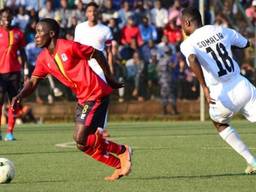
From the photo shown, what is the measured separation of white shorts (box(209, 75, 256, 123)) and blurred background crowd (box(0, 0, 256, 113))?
14.2 m

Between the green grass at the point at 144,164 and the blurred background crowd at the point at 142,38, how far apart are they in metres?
5.32

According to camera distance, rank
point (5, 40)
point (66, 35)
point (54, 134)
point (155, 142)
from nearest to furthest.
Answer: point (155, 142), point (5, 40), point (54, 134), point (66, 35)

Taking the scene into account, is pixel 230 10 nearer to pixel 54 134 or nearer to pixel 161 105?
pixel 161 105

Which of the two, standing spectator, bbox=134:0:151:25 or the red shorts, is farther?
standing spectator, bbox=134:0:151:25

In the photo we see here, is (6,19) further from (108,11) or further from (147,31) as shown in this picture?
(108,11)

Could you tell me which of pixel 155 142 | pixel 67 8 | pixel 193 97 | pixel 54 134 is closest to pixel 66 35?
pixel 67 8

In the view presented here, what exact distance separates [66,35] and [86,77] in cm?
1467

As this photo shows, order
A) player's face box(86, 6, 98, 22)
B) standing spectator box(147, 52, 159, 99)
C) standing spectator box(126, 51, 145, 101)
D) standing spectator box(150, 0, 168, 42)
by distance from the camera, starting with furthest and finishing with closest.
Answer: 1. standing spectator box(150, 0, 168, 42)
2. standing spectator box(147, 52, 159, 99)
3. standing spectator box(126, 51, 145, 101)
4. player's face box(86, 6, 98, 22)

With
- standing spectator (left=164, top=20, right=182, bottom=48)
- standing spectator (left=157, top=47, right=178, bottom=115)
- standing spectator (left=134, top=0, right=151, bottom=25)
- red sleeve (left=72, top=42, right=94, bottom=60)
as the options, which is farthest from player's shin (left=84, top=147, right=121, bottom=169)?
standing spectator (left=134, top=0, right=151, bottom=25)

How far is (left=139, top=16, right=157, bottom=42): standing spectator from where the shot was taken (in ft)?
87.3

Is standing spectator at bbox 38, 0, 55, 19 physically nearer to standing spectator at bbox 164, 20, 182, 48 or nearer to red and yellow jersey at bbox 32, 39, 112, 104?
standing spectator at bbox 164, 20, 182, 48

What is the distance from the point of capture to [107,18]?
2678cm

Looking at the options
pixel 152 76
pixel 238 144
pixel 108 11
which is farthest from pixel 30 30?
pixel 238 144

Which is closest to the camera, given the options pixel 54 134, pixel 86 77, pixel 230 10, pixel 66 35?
pixel 86 77
